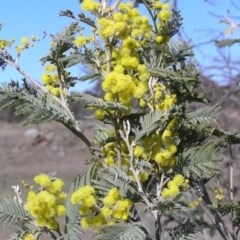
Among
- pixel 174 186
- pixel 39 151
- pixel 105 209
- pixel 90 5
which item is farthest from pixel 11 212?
pixel 39 151

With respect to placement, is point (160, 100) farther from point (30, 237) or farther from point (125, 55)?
point (30, 237)

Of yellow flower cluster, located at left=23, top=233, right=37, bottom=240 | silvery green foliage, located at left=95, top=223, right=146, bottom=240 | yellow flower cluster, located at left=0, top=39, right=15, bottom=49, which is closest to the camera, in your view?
silvery green foliage, located at left=95, top=223, right=146, bottom=240

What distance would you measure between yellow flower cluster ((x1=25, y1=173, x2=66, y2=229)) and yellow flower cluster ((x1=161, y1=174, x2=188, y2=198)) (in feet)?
0.79

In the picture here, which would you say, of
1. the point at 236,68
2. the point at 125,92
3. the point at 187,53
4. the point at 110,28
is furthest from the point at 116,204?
the point at 236,68

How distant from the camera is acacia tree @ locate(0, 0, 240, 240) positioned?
1218 mm

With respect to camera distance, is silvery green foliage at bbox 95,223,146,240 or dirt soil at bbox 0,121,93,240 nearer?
silvery green foliage at bbox 95,223,146,240

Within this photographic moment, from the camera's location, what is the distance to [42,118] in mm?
1222

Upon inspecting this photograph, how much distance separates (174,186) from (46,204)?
297 millimetres

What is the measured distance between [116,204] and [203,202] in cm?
64

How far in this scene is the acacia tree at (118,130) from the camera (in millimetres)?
1218

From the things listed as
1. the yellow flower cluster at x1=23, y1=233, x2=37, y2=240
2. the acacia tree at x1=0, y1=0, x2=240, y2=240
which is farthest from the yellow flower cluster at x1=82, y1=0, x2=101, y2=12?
the yellow flower cluster at x1=23, y1=233, x2=37, y2=240

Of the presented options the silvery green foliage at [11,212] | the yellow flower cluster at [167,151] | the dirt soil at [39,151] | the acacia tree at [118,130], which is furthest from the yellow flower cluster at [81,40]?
the dirt soil at [39,151]

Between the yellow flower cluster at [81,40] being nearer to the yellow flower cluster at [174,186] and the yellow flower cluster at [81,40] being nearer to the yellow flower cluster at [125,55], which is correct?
the yellow flower cluster at [125,55]

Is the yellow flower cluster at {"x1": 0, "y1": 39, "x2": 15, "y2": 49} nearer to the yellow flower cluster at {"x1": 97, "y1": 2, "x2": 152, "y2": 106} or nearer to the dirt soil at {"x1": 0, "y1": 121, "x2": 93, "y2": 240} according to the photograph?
the yellow flower cluster at {"x1": 97, "y1": 2, "x2": 152, "y2": 106}
